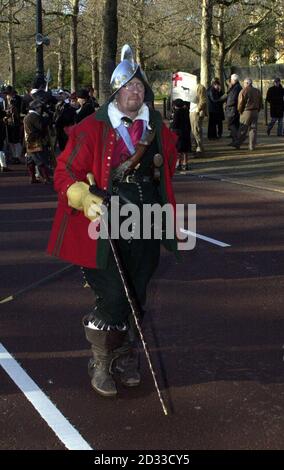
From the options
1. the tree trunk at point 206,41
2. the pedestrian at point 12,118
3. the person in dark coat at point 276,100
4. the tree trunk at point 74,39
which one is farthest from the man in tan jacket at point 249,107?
the tree trunk at point 74,39

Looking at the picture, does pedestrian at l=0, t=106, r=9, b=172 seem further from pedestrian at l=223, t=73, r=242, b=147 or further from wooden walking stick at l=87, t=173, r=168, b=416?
wooden walking stick at l=87, t=173, r=168, b=416

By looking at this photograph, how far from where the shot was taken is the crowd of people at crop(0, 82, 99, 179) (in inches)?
526

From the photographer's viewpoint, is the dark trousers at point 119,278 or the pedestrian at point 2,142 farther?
the pedestrian at point 2,142

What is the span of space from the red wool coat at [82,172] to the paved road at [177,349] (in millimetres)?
883

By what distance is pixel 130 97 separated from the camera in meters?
4.01

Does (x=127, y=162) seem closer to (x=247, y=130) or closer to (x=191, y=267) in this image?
(x=191, y=267)

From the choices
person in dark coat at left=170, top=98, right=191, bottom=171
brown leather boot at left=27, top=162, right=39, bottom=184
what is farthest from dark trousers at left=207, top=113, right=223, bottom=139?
brown leather boot at left=27, top=162, right=39, bottom=184

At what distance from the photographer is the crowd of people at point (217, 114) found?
1502 cm

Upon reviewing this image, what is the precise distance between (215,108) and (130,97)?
53.4ft

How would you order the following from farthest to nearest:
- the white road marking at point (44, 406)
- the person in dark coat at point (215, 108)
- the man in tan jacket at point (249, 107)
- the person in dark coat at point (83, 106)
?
the person in dark coat at point (215, 108), the man in tan jacket at point (249, 107), the person in dark coat at point (83, 106), the white road marking at point (44, 406)

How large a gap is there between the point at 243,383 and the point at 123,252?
3.74 feet

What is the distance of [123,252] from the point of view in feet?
13.5

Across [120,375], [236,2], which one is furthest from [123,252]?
[236,2]

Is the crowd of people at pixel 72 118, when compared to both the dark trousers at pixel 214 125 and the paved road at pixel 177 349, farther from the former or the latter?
the paved road at pixel 177 349
